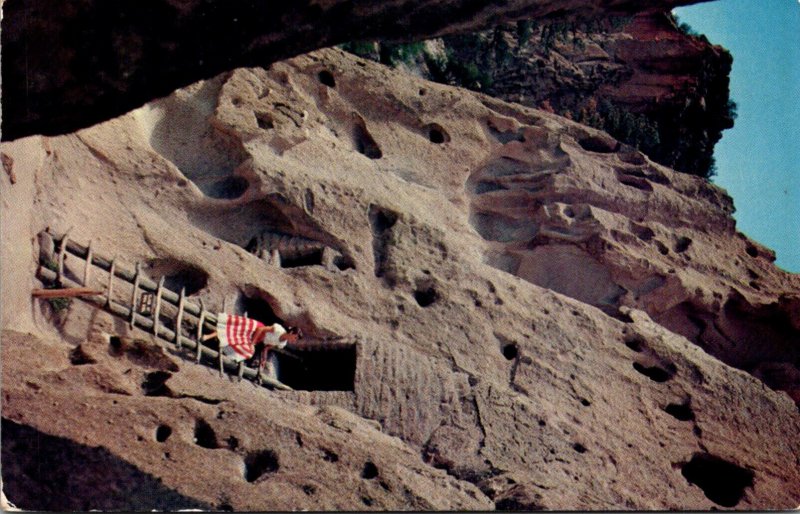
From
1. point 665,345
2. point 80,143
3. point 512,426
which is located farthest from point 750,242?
point 80,143

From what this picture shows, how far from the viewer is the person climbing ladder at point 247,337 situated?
8359mm

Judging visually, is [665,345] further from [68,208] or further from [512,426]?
[68,208]

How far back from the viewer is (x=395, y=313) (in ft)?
30.2

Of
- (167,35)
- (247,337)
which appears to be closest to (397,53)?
(247,337)

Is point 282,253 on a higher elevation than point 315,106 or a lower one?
lower

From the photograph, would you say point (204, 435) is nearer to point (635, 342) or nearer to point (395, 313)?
point (395, 313)

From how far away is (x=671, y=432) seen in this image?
911 centimetres

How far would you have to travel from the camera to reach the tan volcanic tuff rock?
279 inches

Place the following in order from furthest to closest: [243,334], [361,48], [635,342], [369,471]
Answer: [361,48]
[635,342]
[243,334]
[369,471]

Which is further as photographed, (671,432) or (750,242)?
(750,242)

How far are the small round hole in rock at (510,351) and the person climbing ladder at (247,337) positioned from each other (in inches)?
69.4

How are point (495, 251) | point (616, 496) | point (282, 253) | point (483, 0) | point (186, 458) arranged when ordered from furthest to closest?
point (495, 251) → point (282, 253) → point (616, 496) → point (186, 458) → point (483, 0)

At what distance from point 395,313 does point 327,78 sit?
2844 mm

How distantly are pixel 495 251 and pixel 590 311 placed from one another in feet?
3.68
